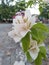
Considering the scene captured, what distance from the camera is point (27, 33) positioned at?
0.47 metres

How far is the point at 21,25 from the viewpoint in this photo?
0.46m

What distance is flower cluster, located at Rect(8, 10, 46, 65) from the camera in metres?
0.46

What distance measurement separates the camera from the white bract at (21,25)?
460 mm

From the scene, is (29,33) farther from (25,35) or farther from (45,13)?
(45,13)

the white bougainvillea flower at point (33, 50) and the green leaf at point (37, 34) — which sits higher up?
the green leaf at point (37, 34)

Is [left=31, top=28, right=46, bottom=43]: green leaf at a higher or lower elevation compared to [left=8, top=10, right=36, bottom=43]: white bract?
lower

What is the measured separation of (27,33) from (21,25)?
23 millimetres

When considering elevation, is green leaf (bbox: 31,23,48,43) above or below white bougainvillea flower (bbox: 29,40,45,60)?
above

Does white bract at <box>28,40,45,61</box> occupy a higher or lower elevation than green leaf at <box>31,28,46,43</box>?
lower

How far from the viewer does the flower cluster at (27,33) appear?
0.46 meters

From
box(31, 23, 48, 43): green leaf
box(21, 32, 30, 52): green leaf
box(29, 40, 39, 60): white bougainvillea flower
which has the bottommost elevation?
box(29, 40, 39, 60): white bougainvillea flower

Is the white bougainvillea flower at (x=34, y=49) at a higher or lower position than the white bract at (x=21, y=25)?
lower

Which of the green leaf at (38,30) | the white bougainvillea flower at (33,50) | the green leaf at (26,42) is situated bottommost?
the white bougainvillea flower at (33,50)

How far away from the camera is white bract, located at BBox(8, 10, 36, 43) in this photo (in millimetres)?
460
